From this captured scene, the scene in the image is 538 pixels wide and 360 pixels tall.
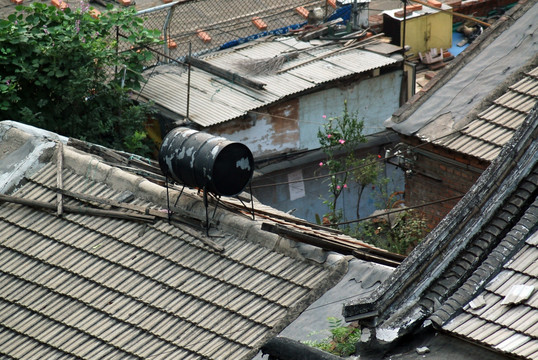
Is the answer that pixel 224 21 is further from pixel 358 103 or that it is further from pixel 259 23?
pixel 358 103

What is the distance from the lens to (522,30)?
14781 mm

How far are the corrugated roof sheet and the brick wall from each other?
15.6ft

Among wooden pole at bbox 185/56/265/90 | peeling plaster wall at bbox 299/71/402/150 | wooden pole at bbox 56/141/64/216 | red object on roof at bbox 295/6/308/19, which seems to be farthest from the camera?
red object on roof at bbox 295/6/308/19

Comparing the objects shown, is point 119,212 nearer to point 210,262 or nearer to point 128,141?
point 210,262

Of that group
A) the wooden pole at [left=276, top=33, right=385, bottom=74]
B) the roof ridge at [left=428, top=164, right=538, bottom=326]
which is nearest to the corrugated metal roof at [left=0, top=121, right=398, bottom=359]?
the roof ridge at [left=428, top=164, right=538, bottom=326]

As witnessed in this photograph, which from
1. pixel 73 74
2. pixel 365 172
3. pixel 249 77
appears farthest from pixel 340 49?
pixel 73 74

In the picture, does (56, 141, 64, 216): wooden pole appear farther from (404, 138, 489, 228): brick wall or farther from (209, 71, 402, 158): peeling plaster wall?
(404, 138, 489, 228): brick wall

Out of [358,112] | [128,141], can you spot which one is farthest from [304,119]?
[128,141]

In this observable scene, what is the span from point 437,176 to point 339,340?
621 cm

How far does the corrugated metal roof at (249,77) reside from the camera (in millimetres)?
17734

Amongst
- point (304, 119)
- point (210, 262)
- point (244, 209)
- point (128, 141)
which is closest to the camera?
point (210, 262)

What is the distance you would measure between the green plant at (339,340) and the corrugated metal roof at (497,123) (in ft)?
16.5

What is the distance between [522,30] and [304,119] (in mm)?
5092

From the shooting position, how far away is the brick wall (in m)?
14.0
